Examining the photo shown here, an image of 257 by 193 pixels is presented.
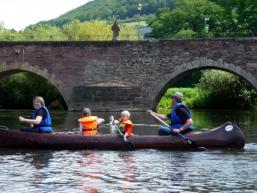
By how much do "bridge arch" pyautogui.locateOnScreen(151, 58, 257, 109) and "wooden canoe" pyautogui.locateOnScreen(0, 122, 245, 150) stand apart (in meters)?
18.5

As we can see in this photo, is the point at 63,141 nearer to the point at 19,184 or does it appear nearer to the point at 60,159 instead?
the point at 60,159

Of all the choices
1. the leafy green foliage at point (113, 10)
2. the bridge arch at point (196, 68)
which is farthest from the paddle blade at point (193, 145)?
the leafy green foliage at point (113, 10)

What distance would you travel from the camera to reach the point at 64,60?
39.3 m

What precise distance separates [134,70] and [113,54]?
1.32 metres

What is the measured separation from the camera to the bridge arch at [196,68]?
121 ft

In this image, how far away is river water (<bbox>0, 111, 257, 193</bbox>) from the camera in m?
13.5

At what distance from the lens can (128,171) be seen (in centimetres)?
1527

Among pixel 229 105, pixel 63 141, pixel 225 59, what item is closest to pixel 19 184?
pixel 63 141

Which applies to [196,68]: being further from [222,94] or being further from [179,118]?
[179,118]

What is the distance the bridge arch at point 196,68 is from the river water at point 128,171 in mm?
17425

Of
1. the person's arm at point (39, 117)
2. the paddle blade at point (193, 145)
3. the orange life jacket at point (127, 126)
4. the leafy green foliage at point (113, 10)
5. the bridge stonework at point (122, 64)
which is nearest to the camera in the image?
the paddle blade at point (193, 145)

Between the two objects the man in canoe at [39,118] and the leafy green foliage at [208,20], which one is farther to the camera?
the leafy green foliage at [208,20]

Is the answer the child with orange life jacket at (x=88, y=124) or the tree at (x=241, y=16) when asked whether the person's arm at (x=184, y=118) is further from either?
the tree at (x=241, y=16)

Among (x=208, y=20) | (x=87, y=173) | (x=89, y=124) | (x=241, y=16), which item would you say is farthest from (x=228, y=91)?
(x=87, y=173)
